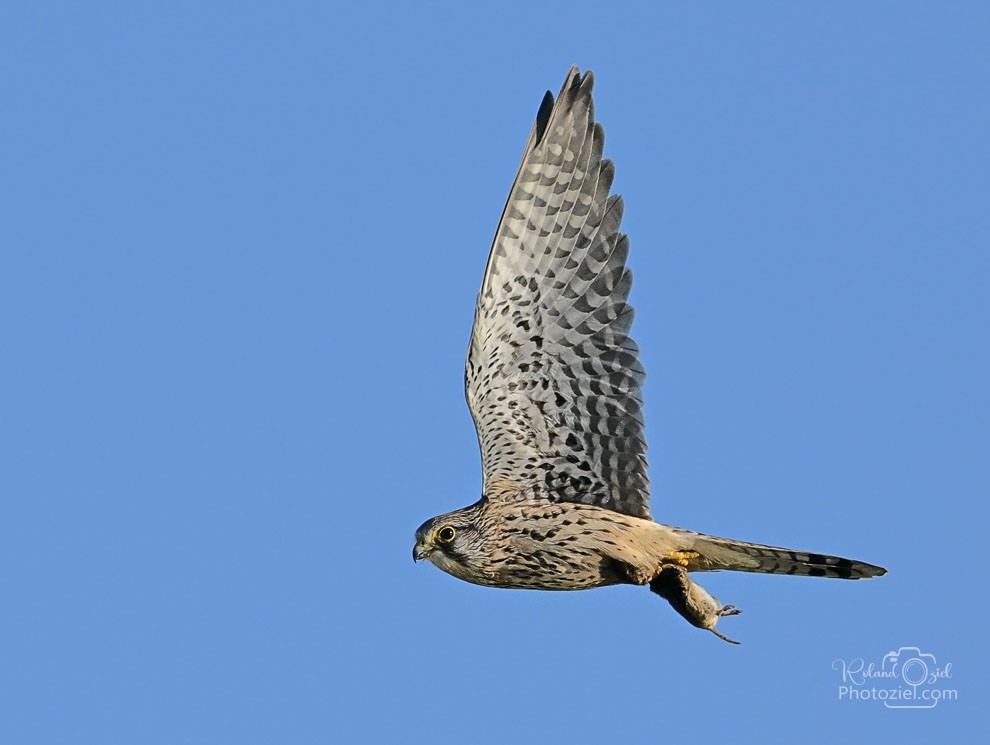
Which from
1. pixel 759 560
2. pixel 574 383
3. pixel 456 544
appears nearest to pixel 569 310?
pixel 574 383

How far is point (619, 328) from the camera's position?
8.48 metres

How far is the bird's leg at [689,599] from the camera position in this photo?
8.51 meters

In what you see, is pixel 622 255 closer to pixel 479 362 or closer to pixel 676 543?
pixel 479 362

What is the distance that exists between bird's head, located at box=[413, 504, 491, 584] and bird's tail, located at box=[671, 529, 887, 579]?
4.32 ft

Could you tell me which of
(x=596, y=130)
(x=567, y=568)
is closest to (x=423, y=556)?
(x=567, y=568)

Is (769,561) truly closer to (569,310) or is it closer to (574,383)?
(574,383)

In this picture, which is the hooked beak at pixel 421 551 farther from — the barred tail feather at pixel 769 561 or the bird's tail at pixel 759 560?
the barred tail feather at pixel 769 561

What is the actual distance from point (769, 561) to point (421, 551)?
2347 millimetres

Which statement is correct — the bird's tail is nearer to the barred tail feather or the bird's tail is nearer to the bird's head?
the barred tail feather

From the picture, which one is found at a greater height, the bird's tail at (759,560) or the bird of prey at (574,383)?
Result: the bird of prey at (574,383)

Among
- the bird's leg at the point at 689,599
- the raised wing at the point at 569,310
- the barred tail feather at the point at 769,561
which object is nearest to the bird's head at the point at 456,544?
the raised wing at the point at 569,310

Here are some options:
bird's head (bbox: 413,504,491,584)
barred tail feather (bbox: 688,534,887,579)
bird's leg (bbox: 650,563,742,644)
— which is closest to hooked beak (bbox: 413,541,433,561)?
bird's head (bbox: 413,504,491,584)

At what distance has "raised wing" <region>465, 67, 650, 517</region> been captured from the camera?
8523 mm

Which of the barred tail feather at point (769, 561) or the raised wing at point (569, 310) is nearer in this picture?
the barred tail feather at point (769, 561)
